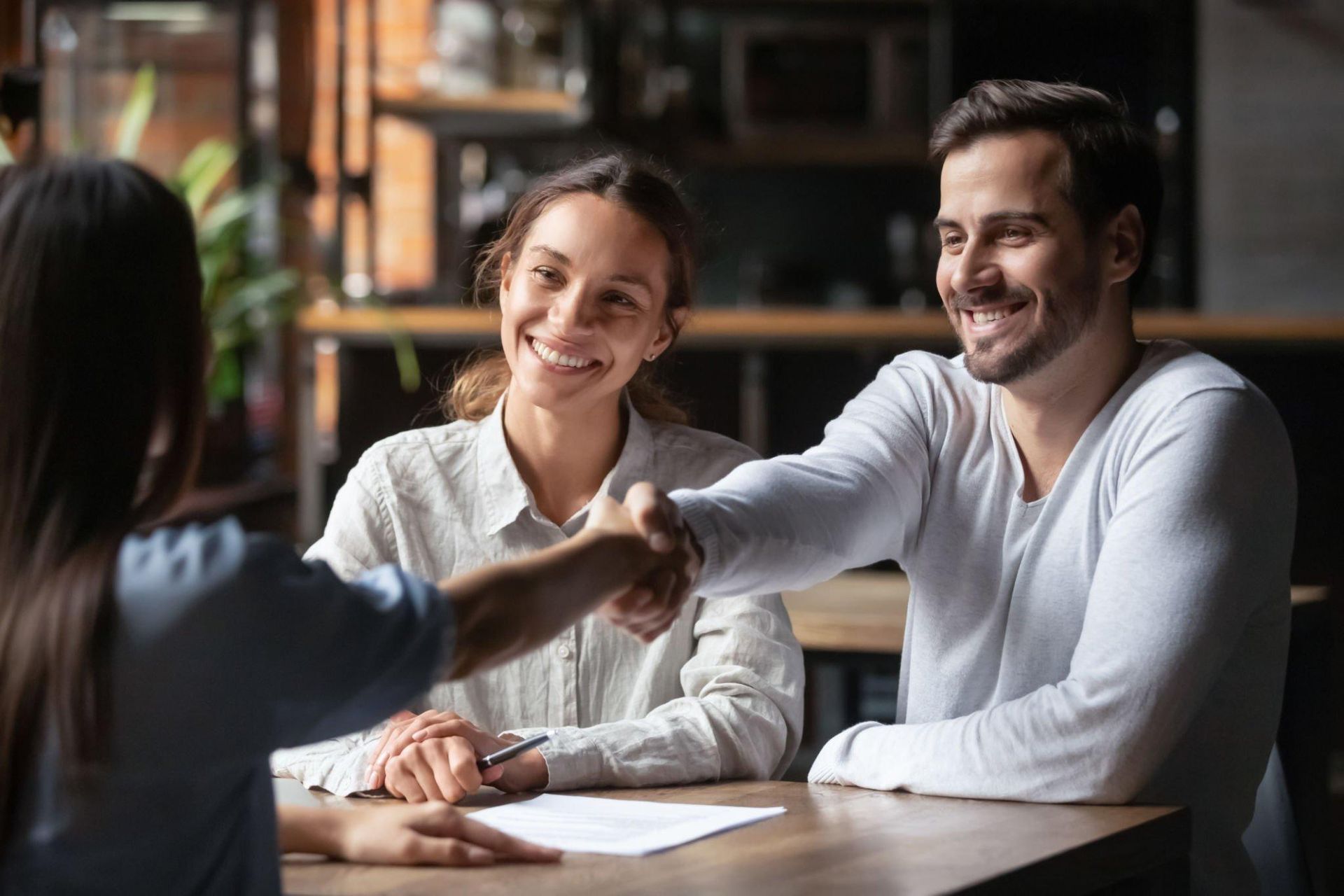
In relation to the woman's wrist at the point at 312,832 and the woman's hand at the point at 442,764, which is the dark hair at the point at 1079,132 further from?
the woman's wrist at the point at 312,832

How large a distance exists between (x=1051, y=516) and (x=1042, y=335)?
180 mm

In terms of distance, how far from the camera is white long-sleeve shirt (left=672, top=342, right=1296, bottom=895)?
1387mm

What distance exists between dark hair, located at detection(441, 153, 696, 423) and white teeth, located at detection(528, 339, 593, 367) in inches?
5.5

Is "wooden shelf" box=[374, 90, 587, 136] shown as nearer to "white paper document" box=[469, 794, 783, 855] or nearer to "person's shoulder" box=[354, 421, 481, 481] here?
"person's shoulder" box=[354, 421, 481, 481]

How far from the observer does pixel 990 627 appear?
5.30 feet

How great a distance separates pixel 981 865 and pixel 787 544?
1.53 ft

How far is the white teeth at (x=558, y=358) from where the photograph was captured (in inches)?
69.3

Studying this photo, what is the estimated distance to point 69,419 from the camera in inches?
35.9

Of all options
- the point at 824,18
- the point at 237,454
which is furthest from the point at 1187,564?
the point at 824,18

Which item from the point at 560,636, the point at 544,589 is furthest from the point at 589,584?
the point at 560,636

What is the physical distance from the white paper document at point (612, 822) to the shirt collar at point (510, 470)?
0.41m

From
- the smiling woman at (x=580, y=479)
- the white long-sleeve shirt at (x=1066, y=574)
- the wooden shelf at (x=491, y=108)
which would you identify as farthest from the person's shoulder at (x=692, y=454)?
the wooden shelf at (x=491, y=108)

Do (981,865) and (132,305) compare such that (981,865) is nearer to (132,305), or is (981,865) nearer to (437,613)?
(437,613)

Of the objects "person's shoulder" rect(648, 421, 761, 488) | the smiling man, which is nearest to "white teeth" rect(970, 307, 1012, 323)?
the smiling man
